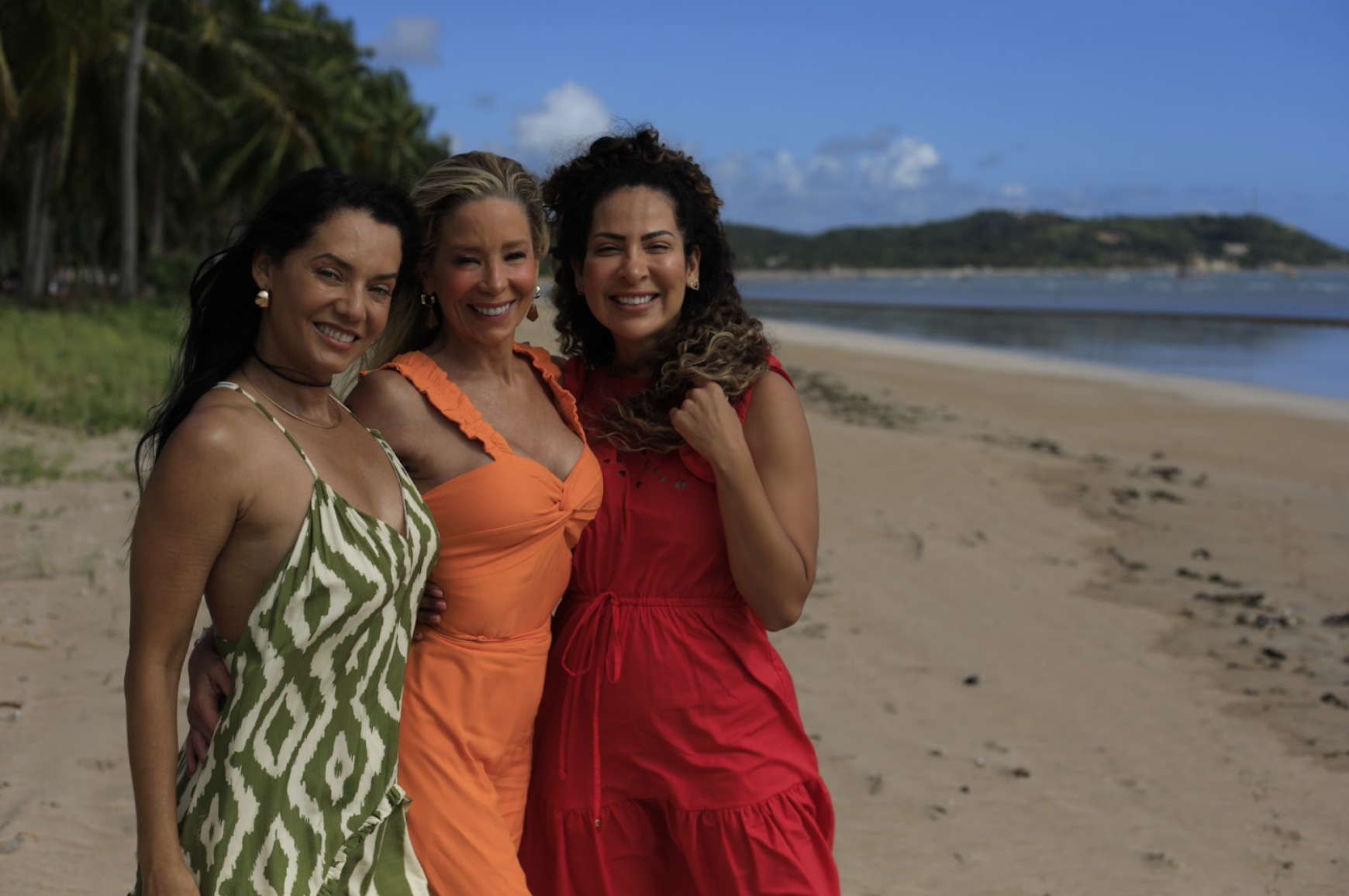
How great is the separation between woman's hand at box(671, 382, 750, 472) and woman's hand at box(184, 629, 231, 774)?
1006mm

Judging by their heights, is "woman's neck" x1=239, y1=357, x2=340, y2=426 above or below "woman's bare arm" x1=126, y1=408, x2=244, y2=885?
above

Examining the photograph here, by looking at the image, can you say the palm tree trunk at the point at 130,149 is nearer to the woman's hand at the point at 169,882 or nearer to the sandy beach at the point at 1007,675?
the sandy beach at the point at 1007,675

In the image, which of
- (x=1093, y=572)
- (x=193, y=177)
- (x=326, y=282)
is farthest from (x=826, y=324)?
(x=326, y=282)

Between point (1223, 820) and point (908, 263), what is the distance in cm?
13460

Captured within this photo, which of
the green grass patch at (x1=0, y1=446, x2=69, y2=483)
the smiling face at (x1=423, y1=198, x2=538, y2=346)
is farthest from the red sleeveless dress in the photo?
the green grass patch at (x1=0, y1=446, x2=69, y2=483)

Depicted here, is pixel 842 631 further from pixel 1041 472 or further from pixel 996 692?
pixel 1041 472

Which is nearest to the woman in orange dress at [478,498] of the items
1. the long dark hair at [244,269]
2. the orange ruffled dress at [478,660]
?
the orange ruffled dress at [478,660]

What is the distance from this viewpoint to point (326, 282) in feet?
6.76

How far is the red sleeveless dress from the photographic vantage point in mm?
2512

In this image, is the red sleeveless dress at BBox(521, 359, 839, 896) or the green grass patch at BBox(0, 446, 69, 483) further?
the green grass patch at BBox(0, 446, 69, 483)

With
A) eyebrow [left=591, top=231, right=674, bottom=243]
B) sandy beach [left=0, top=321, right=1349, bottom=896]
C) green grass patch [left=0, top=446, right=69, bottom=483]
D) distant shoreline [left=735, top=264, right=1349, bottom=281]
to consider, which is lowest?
sandy beach [left=0, top=321, right=1349, bottom=896]

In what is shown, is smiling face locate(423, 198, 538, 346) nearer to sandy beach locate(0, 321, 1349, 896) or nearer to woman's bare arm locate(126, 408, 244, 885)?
woman's bare arm locate(126, 408, 244, 885)

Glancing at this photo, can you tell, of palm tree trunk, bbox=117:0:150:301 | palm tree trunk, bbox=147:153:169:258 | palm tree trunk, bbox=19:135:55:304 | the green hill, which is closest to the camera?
palm tree trunk, bbox=117:0:150:301

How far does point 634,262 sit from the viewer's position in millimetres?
2580
